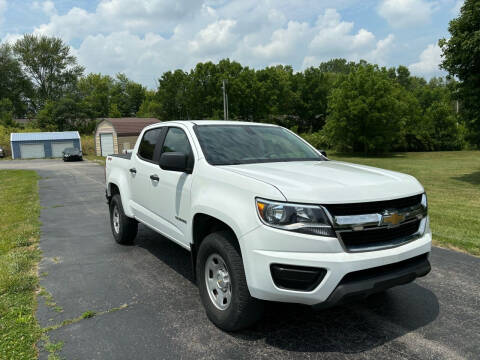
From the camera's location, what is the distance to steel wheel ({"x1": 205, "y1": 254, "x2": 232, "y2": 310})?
11.0 ft

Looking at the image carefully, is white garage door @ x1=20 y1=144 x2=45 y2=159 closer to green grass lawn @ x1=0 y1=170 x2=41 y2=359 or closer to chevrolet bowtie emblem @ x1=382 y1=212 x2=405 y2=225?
green grass lawn @ x1=0 y1=170 x2=41 y2=359

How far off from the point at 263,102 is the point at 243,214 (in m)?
56.2

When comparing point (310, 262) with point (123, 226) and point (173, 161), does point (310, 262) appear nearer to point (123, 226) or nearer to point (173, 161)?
point (173, 161)

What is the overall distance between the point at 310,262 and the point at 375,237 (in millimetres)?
604

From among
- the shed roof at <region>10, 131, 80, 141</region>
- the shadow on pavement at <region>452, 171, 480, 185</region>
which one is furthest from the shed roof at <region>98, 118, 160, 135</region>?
the shadow on pavement at <region>452, 171, 480, 185</region>

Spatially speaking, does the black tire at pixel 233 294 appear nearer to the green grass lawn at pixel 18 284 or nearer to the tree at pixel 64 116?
the green grass lawn at pixel 18 284

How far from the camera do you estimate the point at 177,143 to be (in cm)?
456

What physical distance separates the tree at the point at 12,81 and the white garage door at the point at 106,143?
40.4m

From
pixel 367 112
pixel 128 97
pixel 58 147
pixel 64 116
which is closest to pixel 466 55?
pixel 367 112

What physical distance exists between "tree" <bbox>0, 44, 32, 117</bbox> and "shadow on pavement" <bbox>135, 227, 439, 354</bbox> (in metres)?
86.8

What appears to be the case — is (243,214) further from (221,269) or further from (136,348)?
(136,348)

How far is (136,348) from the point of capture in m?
3.18

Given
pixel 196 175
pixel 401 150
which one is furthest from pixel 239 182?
pixel 401 150

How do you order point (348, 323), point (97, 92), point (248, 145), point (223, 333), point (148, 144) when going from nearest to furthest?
point (223, 333), point (348, 323), point (248, 145), point (148, 144), point (97, 92)
